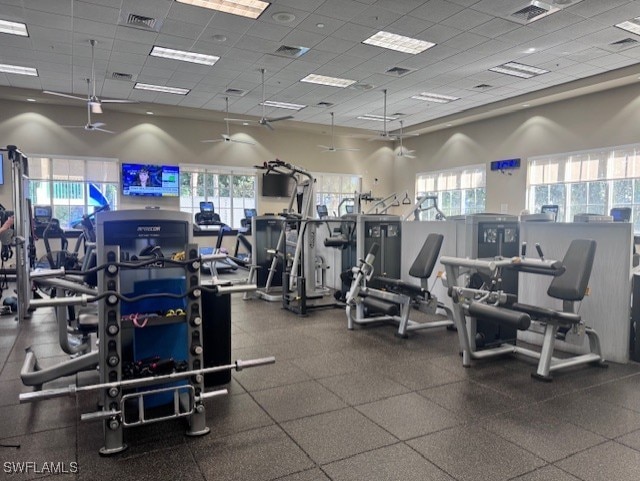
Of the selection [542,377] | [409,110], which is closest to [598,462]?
[542,377]

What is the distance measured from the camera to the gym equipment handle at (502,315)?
3.43 meters

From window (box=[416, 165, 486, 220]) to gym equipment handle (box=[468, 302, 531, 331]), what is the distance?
8.75m

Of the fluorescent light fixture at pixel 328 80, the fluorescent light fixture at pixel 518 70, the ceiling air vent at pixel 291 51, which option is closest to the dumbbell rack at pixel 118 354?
the ceiling air vent at pixel 291 51

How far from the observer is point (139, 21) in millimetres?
6156

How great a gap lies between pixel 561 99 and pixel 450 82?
2757mm

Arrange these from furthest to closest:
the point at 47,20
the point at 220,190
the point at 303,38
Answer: the point at 220,190
the point at 303,38
the point at 47,20

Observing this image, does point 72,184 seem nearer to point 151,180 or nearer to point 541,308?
point 151,180

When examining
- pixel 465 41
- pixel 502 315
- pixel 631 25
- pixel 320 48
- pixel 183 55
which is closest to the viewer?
pixel 502 315

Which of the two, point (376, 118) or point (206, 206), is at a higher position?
point (376, 118)

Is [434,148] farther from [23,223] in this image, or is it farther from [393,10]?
[23,223]

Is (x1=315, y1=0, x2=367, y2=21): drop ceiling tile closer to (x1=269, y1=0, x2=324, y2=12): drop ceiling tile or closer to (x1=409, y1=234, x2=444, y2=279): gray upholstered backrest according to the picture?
(x1=269, y1=0, x2=324, y2=12): drop ceiling tile

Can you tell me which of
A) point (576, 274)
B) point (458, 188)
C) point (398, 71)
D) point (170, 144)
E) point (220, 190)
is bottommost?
point (576, 274)

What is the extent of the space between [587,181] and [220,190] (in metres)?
9.03

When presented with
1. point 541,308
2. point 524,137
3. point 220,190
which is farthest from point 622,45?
point 220,190
